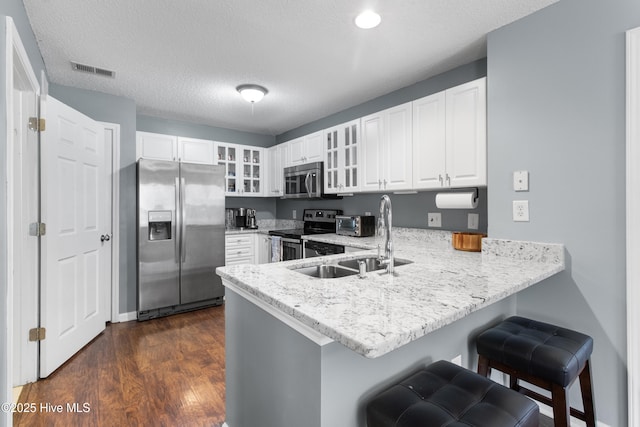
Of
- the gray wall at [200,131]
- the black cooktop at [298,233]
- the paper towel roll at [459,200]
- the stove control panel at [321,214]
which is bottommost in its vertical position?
the black cooktop at [298,233]

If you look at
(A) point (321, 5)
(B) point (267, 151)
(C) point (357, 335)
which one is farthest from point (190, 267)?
(C) point (357, 335)

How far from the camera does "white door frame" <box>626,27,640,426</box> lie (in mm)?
1538

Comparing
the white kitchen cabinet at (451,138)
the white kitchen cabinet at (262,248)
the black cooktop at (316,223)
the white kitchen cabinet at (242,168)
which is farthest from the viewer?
the white kitchen cabinet at (242,168)

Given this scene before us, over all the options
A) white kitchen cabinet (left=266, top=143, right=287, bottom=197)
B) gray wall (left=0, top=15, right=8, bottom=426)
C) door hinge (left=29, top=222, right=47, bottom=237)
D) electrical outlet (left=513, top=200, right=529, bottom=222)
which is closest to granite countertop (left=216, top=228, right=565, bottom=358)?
electrical outlet (left=513, top=200, right=529, bottom=222)

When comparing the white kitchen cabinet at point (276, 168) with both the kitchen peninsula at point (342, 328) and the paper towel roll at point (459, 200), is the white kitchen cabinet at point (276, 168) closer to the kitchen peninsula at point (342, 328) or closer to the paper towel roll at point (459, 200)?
the paper towel roll at point (459, 200)

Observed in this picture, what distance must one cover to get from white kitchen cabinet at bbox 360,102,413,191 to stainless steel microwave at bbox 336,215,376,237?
362mm

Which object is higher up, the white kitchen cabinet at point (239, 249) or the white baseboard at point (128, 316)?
the white kitchen cabinet at point (239, 249)

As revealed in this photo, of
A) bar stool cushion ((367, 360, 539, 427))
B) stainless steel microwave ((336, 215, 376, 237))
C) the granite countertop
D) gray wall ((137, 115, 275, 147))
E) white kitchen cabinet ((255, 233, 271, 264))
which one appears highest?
gray wall ((137, 115, 275, 147))

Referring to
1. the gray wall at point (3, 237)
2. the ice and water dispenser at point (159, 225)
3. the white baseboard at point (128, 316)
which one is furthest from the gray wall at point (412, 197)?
the gray wall at point (3, 237)

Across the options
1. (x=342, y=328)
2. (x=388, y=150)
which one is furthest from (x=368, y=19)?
(x=342, y=328)

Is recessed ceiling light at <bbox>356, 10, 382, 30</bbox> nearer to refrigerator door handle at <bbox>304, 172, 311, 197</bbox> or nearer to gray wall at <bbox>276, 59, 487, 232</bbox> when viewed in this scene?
gray wall at <bbox>276, 59, 487, 232</bbox>

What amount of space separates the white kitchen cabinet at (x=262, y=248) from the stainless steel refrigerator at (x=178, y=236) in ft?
2.16

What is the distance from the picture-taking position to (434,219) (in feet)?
9.77

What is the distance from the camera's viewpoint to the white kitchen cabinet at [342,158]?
3.36 meters
